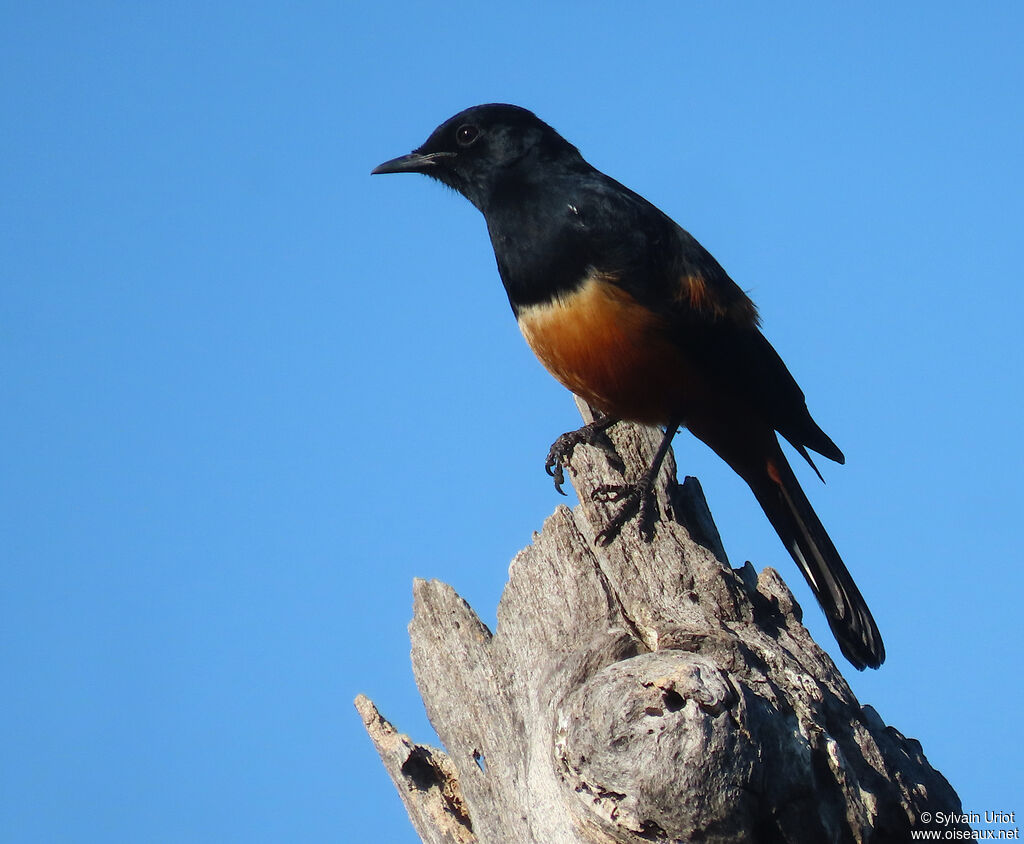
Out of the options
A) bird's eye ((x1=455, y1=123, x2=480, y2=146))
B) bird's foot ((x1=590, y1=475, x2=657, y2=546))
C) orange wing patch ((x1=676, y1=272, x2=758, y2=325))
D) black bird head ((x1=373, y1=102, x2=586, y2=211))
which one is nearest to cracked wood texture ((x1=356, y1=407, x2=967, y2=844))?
bird's foot ((x1=590, y1=475, x2=657, y2=546))

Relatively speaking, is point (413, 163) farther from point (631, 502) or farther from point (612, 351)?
point (631, 502)

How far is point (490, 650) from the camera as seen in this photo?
428 cm

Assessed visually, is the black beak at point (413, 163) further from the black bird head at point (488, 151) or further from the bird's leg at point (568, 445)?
the bird's leg at point (568, 445)

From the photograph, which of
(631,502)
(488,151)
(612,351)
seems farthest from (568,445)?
(488,151)

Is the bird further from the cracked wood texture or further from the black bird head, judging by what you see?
the cracked wood texture

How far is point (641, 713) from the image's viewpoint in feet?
10.8

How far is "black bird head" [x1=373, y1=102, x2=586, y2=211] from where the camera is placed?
6113 mm

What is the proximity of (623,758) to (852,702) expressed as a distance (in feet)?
3.55

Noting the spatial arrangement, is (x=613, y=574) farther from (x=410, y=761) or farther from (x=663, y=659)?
(x=410, y=761)

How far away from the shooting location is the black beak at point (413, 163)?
6.38 metres

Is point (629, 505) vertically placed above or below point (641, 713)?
above

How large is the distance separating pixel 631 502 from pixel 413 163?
2.78 meters

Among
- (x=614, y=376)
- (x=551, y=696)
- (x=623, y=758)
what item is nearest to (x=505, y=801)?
(x=551, y=696)

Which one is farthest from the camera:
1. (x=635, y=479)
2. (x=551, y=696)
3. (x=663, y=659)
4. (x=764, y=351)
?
(x=764, y=351)
